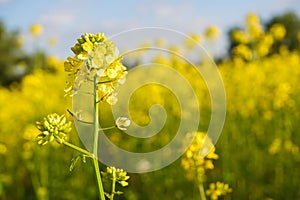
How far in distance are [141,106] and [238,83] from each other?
5.96 ft

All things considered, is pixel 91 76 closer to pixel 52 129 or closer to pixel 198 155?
pixel 52 129

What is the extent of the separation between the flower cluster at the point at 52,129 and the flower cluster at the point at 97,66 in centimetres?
8

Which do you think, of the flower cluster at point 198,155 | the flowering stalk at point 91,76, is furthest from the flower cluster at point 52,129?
the flower cluster at point 198,155

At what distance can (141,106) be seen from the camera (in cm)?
686

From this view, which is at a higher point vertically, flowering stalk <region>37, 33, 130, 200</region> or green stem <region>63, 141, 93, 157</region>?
flowering stalk <region>37, 33, 130, 200</region>

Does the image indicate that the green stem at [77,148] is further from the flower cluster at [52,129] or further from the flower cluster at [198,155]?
the flower cluster at [198,155]

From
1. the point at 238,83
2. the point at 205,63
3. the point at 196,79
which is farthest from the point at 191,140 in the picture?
the point at 196,79

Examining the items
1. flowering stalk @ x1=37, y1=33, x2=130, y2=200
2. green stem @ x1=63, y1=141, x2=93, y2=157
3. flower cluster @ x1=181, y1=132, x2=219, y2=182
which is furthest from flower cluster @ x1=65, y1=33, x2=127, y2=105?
flower cluster @ x1=181, y1=132, x2=219, y2=182

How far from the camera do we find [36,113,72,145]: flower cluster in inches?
52.1

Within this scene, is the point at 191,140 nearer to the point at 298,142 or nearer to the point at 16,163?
the point at 298,142

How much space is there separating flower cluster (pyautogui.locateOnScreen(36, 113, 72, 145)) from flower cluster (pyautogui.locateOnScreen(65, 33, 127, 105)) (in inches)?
3.1

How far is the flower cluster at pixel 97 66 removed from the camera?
4.44 ft

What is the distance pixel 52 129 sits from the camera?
1.33 metres

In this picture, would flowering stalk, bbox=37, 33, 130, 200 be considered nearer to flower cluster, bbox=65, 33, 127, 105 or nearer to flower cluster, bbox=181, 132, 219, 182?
flower cluster, bbox=65, 33, 127, 105
